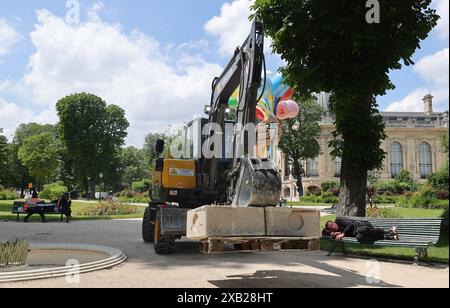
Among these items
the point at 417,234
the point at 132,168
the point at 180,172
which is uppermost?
the point at 132,168

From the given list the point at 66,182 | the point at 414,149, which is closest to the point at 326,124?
the point at 414,149

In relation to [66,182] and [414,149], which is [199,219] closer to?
[66,182]

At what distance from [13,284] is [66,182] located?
7130cm

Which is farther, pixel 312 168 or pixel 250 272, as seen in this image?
pixel 312 168

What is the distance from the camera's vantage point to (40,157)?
67.0 m

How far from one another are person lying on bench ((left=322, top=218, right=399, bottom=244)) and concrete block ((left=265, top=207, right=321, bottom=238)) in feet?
9.79

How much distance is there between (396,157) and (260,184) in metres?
81.3

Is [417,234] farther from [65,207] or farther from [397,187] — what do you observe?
[397,187]

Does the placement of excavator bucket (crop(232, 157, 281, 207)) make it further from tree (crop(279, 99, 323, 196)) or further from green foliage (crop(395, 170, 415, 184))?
green foliage (crop(395, 170, 415, 184))

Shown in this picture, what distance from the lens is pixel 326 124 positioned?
252 feet

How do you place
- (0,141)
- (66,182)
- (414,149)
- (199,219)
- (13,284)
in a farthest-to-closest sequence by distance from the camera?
1. (414,149)
2. (66,182)
3. (0,141)
4. (13,284)
5. (199,219)

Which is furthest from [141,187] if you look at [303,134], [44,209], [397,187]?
[44,209]

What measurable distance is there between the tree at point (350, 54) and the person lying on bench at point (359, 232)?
3.31m

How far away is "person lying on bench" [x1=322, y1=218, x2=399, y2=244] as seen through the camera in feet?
28.7
